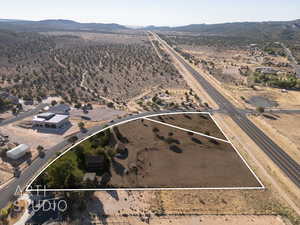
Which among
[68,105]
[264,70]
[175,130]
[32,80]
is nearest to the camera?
[175,130]

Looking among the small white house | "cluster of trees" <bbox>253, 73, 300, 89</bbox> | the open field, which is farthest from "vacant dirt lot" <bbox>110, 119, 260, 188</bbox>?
"cluster of trees" <bbox>253, 73, 300, 89</bbox>

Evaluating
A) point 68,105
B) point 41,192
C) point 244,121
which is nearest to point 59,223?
point 41,192

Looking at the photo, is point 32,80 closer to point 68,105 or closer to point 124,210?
point 68,105

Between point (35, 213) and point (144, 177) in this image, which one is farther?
point (144, 177)

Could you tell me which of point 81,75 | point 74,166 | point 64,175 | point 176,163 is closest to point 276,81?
Answer: point 176,163

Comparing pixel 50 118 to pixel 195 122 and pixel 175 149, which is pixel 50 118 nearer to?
pixel 175 149

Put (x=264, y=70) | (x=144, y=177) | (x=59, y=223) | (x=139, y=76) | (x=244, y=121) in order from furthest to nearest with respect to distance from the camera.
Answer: (x=264, y=70) → (x=139, y=76) → (x=244, y=121) → (x=144, y=177) → (x=59, y=223)

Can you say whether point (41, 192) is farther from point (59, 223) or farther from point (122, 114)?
point (122, 114)
